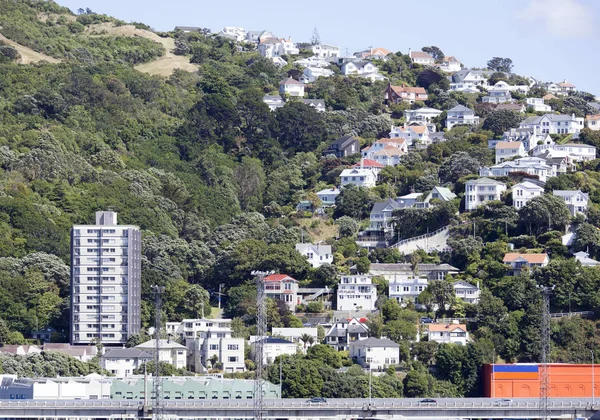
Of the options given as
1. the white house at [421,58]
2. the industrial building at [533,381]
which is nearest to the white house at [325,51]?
the white house at [421,58]

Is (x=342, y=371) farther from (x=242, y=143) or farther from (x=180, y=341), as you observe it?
(x=242, y=143)

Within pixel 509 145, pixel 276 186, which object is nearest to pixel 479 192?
pixel 509 145

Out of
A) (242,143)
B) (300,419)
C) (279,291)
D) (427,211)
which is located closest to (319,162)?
(242,143)

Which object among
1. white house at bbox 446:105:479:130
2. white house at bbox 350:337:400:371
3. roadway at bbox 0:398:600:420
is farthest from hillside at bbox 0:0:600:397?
roadway at bbox 0:398:600:420

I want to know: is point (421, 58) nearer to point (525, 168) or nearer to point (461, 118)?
point (461, 118)

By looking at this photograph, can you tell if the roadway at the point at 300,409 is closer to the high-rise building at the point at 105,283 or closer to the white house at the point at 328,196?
the high-rise building at the point at 105,283

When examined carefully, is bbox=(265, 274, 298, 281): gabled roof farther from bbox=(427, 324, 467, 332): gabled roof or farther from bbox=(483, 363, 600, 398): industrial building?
bbox=(483, 363, 600, 398): industrial building
